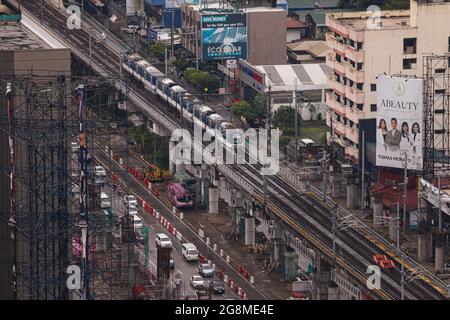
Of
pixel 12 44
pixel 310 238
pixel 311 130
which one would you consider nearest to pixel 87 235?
pixel 12 44

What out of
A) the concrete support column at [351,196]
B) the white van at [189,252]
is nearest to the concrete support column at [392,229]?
the concrete support column at [351,196]

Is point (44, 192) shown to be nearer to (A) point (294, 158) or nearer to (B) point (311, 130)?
(A) point (294, 158)

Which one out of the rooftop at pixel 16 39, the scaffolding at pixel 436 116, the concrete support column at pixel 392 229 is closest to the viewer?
the rooftop at pixel 16 39

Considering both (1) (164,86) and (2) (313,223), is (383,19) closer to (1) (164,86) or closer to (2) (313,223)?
(1) (164,86)

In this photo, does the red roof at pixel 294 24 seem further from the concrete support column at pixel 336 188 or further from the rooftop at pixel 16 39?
the rooftop at pixel 16 39

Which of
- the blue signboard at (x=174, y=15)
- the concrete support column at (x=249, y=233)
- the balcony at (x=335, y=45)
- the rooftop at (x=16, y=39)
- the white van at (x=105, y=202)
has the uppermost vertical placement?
the rooftop at (x=16, y=39)

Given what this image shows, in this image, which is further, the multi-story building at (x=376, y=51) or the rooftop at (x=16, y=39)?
the multi-story building at (x=376, y=51)

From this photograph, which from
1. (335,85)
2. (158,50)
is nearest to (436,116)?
(335,85)

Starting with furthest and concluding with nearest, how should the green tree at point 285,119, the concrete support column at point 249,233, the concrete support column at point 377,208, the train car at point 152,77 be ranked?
Answer: the train car at point 152,77, the green tree at point 285,119, the concrete support column at point 377,208, the concrete support column at point 249,233
